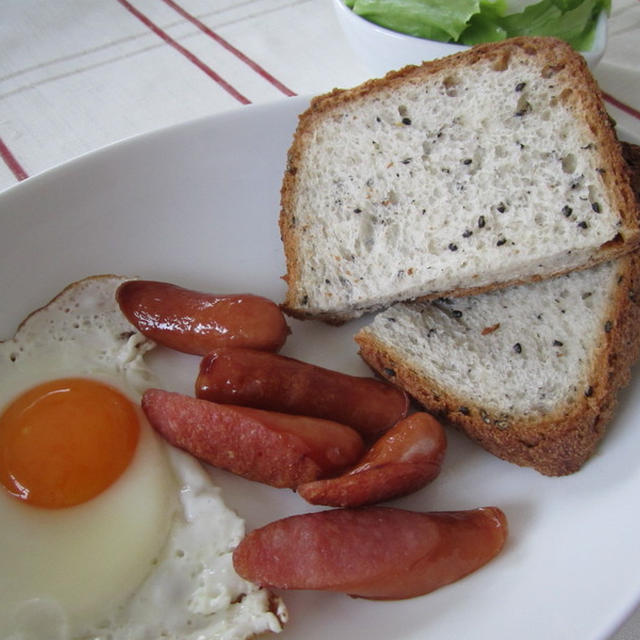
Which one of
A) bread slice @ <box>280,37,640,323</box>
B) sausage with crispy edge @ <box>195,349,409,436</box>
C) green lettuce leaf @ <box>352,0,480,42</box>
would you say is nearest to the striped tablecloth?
green lettuce leaf @ <box>352,0,480,42</box>

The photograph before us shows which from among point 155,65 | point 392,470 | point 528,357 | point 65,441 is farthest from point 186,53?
point 392,470

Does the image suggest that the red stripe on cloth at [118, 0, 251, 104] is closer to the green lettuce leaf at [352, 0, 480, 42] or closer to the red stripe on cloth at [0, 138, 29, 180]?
the green lettuce leaf at [352, 0, 480, 42]

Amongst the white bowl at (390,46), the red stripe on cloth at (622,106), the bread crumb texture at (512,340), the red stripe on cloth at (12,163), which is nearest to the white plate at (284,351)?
the bread crumb texture at (512,340)

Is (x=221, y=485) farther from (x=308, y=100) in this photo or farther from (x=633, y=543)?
(x=308, y=100)

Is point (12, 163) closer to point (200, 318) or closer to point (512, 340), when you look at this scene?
point (200, 318)

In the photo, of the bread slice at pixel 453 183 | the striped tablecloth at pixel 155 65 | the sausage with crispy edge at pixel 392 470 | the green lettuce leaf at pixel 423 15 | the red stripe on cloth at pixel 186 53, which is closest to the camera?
the sausage with crispy edge at pixel 392 470

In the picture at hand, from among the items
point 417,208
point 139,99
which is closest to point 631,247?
point 417,208

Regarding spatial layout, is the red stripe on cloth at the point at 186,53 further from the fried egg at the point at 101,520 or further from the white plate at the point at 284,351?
the fried egg at the point at 101,520

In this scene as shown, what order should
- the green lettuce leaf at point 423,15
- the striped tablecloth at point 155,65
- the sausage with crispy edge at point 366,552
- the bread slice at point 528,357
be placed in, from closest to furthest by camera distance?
the sausage with crispy edge at point 366,552, the bread slice at point 528,357, the green lettuce leaf at point 423,15, the striped tablecloth at point 155,65
